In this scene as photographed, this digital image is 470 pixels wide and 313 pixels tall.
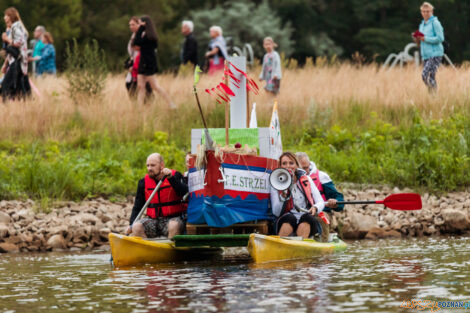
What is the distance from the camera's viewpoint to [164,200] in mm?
11805

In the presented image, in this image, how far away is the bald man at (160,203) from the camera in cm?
1164

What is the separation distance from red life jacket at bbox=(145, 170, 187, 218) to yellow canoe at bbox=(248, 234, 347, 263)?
60.8 inches

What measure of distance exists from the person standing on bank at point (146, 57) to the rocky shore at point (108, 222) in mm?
4128

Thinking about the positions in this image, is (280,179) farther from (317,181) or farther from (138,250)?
(138,250)

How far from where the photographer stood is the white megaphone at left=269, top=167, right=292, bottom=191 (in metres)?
10.8

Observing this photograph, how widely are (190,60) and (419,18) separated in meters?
22.8

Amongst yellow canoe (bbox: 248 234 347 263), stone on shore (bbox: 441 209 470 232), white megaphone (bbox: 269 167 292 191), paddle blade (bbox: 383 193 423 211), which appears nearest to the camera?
yellow canoe (bbox: 248 234 347 263)

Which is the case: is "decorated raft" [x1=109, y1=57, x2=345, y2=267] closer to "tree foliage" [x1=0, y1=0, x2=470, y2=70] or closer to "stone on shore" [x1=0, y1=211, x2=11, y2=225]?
"stone on shore" [x1=0, y1=211, x2=11, y2=225]

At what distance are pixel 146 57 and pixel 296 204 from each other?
803 centimetres

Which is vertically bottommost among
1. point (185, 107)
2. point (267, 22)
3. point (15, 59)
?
point (185, 107)

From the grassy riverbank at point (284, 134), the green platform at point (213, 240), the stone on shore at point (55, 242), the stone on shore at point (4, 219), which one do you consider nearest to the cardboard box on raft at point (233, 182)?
the green platform at point (213, 240)

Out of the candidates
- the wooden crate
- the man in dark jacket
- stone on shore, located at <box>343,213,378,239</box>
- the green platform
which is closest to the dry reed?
the man in dark jacket

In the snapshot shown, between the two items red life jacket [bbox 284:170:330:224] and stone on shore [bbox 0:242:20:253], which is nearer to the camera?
red life jacket [bbox 284:170:330:224]

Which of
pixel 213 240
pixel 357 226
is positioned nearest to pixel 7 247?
pixel 213 240
